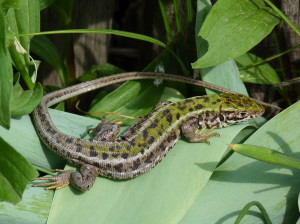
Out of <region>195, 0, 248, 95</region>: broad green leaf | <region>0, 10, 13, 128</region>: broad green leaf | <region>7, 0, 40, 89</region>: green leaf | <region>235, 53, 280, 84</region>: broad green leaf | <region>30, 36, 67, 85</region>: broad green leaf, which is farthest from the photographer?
<region>30, 36, 67, 85</region>: broad green leaf

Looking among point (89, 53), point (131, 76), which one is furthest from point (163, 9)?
point (89, 53)

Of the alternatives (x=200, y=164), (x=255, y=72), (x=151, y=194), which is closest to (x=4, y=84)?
(x=151, y=194)

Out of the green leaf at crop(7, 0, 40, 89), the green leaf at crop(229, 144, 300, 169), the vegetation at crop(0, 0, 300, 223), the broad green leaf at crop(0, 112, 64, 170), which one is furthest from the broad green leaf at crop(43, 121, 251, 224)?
the green leaf at crop(7, 0, 40, 89)

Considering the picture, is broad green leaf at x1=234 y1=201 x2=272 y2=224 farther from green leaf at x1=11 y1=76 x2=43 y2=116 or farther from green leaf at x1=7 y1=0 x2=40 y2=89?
Answer: green leaf at x1=7 y1=0 x2=40 y2=89

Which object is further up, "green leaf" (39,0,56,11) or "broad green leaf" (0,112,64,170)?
"green leaf" (39,0,56,11)

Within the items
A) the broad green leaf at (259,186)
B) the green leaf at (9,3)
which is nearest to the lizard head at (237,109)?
the broad green leaf at (259,186)

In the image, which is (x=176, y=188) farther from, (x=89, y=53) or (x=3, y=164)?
(x=89, y=53)
